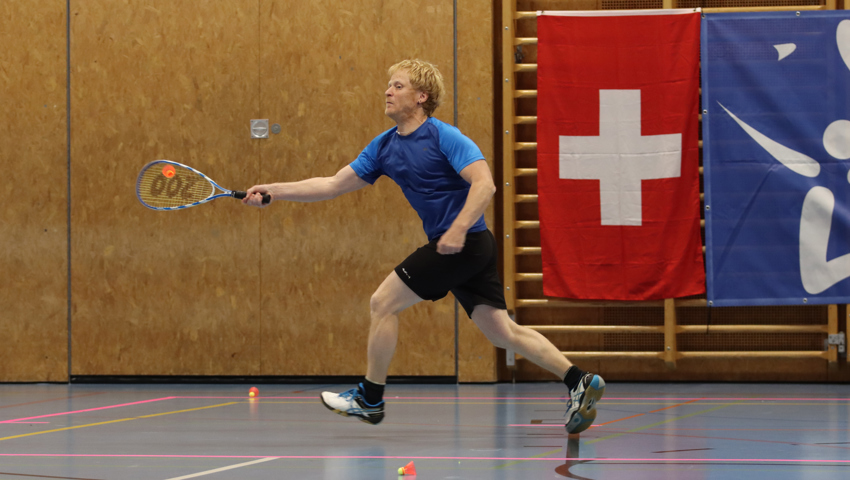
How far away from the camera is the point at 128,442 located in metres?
4.71

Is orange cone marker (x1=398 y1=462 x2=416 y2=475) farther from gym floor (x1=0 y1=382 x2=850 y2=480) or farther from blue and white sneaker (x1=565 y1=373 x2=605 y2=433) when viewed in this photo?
blue and white sneaker (x1=565 y1=373 x2=605 y2=433)

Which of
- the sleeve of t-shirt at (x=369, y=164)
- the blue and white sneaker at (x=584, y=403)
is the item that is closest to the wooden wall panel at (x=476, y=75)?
the sleeve of t-shirt at (x=369, y=164)

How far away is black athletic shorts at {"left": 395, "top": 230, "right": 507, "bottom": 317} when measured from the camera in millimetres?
4688

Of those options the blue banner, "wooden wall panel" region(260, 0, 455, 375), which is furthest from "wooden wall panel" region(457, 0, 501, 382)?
the blue banner

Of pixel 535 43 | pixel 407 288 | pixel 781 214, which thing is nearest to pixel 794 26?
pixel 781 214

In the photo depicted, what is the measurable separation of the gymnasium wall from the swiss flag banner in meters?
0.57

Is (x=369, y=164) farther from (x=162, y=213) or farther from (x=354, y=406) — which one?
(x=162, y=213)

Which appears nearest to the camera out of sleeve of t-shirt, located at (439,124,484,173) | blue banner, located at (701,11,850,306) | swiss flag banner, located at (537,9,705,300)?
sleeve of t-shirt, located at (439,124,484,173)

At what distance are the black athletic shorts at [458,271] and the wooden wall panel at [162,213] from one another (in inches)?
143

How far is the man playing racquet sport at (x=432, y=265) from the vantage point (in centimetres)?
469

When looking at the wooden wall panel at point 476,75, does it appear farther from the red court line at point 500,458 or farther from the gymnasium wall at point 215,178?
the red court line at point 500,458

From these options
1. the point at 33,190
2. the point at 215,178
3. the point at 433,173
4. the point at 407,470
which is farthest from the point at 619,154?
the point at 33,190

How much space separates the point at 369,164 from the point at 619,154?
3206 millimetres

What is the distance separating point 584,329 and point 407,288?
3.37 m
